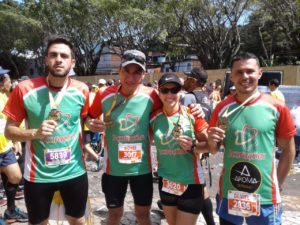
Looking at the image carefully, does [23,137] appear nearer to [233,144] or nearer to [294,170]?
[233,144]

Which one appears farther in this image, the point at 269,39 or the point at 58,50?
the point at 269,39

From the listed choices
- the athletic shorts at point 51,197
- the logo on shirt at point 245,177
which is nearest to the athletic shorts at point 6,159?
the athletic shorts at point 51,197

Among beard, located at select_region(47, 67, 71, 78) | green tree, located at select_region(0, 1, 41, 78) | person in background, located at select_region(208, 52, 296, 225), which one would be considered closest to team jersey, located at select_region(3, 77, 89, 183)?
beard, located at select_region(47, 67, 71, 78)

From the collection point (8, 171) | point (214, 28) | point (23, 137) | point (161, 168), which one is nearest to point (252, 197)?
point (161, 168)

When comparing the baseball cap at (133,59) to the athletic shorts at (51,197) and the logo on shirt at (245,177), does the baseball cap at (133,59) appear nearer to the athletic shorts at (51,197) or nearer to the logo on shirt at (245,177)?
the athletic shorts at (51,197)

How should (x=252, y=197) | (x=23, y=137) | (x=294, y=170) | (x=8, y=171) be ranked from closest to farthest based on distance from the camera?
(x=252, y=197) < (x=23, y=137) < (x=8, y=171) < (x=294, y=170)

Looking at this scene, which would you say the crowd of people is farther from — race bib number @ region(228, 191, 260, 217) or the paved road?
the paved road

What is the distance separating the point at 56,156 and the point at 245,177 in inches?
59.9

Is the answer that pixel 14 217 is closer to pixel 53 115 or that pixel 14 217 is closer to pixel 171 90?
pixel 53 115

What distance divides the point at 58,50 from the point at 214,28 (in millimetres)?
25742

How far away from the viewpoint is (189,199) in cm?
313

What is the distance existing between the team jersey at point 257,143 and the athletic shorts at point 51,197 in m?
1.31

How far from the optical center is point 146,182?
341cm

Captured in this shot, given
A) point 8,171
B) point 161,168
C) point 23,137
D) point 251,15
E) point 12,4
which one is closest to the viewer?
point 23,137
